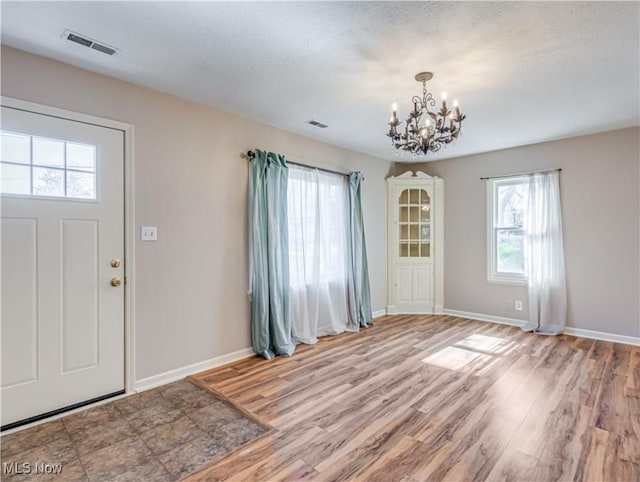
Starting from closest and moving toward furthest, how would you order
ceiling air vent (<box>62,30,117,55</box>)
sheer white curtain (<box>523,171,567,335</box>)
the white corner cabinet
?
ceiling air vent (<box>62,30,117,55</box>) → sheer white curtain (<box>523,171,567,335</box>) → the white corner cabinet

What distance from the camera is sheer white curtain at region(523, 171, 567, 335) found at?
427 centimetres

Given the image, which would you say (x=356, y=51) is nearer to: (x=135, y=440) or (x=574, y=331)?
(x=135, y=440)

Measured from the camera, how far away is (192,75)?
2.64 meters

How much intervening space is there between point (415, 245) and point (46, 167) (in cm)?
481

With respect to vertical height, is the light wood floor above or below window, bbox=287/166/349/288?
below

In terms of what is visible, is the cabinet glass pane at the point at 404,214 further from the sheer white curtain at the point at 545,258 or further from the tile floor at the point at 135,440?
the tile floor at the point at 135,440

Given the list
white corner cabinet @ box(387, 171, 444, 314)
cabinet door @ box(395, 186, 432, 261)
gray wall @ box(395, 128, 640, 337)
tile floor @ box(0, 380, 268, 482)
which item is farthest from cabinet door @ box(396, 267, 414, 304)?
tile floor @ box(0, 380, 268, 482)

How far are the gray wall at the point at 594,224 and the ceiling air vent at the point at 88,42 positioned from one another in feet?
15.7

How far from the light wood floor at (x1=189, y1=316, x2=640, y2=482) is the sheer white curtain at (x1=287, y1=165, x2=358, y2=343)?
380 mm

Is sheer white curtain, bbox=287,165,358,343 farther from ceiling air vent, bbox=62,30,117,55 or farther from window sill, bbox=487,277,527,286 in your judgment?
window sill, bbox=487,277,527,286

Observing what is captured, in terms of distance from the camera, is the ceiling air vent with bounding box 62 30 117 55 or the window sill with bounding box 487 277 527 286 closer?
the ceiling air vent with bounding box 62 30 117 55

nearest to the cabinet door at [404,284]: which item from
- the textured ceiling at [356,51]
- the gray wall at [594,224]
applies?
the gray wall at [594,224]

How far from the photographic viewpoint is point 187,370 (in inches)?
121

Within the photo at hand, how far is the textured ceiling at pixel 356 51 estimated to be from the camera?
1896 millimetres
